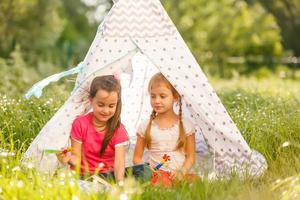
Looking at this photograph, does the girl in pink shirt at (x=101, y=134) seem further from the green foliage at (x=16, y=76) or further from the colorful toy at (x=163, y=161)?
the green foliage at (x=16, y=76)

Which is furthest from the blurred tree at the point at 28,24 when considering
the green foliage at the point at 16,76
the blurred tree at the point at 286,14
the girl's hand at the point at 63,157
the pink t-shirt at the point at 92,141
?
the girl's hand at the point at 63,157

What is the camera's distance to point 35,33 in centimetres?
1357

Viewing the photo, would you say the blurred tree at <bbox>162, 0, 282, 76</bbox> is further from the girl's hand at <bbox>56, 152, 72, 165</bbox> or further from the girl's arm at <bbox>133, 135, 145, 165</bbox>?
the girl's hand at <bbox>56, 152, 72, 165</bbox>

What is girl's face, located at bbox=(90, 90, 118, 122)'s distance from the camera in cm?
498

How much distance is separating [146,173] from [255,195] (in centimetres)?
98

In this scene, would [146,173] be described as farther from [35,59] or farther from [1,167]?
[35,59]

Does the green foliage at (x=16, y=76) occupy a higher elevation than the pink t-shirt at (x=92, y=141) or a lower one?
higher

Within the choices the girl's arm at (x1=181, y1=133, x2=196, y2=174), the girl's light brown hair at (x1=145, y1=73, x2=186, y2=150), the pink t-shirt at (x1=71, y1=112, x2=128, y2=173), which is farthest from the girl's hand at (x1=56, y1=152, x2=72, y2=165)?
the girl's arm at (x1=181, y1=133, x2=196, y2=174)

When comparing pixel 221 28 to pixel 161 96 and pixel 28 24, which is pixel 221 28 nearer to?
pixel 28 24

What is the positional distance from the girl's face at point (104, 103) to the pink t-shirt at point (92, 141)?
0.14m

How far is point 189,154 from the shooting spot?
5.36 metres

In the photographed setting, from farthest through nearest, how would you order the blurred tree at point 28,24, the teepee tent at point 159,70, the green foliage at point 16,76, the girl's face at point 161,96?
the blurred tree at point 28,24
the green foliage at point 16,76
the girl's face at point 161,96
the teepee tent at point 159,70


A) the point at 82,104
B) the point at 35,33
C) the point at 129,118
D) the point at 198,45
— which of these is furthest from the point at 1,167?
the point at 198,45

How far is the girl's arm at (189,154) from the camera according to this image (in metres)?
5.29
